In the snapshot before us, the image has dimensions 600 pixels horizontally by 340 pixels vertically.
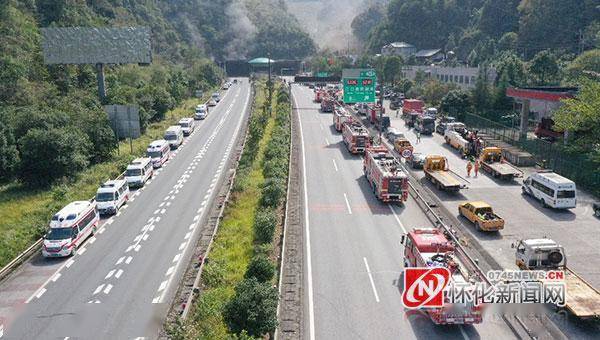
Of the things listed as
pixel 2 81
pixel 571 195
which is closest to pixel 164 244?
pixel 571 195

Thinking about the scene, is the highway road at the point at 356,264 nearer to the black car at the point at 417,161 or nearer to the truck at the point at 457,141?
the black car at the point at 417,161

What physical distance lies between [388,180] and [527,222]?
36.3 ft

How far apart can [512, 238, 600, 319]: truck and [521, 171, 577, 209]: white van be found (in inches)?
446

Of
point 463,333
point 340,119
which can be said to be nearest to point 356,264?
point 463,333

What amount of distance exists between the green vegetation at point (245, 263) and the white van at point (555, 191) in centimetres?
2194

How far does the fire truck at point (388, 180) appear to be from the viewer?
4184 cm

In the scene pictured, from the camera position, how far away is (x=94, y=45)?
76312mm

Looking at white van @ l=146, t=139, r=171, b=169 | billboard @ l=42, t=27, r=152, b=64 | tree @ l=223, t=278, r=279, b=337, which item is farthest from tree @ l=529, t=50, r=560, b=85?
tree @ l=223, t=278, r=279, b=337

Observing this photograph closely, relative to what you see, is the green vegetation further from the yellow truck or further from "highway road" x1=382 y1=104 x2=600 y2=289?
"highway road" x1=382 y1=104 x2=600 y2=289

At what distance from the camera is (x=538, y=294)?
2520 centimetres

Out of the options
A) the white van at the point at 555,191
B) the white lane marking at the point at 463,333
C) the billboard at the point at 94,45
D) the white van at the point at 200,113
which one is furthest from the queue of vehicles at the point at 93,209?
the white van at the point at 555,191

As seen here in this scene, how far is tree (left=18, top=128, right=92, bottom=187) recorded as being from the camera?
158 ft

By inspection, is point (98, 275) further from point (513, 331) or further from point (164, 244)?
point (513, 331)

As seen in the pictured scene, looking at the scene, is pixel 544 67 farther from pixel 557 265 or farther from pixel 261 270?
pixel 261 270
